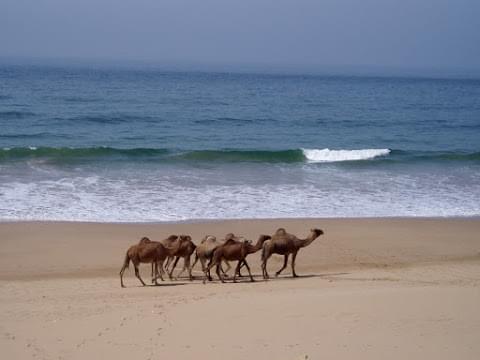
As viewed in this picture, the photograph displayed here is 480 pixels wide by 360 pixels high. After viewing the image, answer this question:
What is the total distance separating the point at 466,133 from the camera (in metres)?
42.7

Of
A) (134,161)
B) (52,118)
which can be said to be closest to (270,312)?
(134,161)

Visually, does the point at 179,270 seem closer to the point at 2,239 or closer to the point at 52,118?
the point at 2,239

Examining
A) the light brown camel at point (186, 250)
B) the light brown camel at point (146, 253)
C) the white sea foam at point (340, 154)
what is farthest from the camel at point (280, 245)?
the white sea foam at point (340, 154)

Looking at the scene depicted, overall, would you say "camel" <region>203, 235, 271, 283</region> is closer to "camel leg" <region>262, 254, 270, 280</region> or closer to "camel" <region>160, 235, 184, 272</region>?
"camel leg" <region>262, 254, 270, 280</region>

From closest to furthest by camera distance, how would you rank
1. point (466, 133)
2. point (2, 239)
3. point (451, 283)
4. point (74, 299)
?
1. point (74, 299)
2. point (451, 283)
3. point (2, 239)
4. point (466, 133)

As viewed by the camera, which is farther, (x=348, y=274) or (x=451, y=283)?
(x=348, y=274)

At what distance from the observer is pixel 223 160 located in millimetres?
28406

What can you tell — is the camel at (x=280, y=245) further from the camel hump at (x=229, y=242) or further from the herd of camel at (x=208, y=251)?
the camel hump at (x=229, y=242)

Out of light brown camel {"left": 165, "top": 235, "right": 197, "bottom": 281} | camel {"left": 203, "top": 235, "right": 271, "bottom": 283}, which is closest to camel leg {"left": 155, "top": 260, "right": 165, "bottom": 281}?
light brown camel {"left": 165, "top": 235, "right": 197, "bottom": 281}

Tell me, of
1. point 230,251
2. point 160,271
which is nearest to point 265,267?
point 230,251

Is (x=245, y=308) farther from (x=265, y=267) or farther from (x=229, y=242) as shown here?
(x=265, y=267)

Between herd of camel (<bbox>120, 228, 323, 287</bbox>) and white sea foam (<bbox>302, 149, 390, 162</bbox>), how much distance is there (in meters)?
18.1

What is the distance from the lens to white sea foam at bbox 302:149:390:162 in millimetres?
31069

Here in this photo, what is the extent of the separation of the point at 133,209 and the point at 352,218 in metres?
5.36
